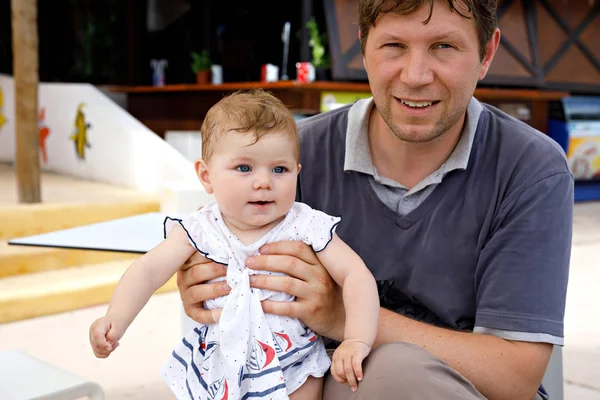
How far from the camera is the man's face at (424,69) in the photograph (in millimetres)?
1939

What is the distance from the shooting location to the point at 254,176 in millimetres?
1812

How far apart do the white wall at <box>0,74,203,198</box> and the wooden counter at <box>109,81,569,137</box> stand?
1.76 metres

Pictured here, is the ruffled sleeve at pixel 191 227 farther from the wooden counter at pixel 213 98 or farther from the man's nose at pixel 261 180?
the wooden counter at pixel 213 98

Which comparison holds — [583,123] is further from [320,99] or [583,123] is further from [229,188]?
[229,188]

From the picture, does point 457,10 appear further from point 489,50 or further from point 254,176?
point 254,176

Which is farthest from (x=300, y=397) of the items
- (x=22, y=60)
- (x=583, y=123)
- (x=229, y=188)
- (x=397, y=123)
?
(x=583, y=123)

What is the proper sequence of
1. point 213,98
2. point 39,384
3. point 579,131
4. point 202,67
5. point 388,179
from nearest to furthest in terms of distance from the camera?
point 388,179 → point 39,384 → point 213,98 → point 579,131 → point 202,67

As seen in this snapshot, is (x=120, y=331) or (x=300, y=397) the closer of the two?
(x=120, y=331)

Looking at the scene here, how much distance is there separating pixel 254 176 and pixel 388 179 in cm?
50

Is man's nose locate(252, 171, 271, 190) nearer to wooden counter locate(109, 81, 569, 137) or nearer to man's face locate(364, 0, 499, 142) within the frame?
man's face locate(364, 0, 499, 142)

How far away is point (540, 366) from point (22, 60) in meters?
5.71

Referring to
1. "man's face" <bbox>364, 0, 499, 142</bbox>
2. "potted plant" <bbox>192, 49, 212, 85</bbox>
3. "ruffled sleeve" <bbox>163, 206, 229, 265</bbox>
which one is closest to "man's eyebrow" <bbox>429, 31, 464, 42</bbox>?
"man's face" <bbox>364, 0, 499, 142</bbox>

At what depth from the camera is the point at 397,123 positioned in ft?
6.64

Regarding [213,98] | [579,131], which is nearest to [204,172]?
[213,98]
